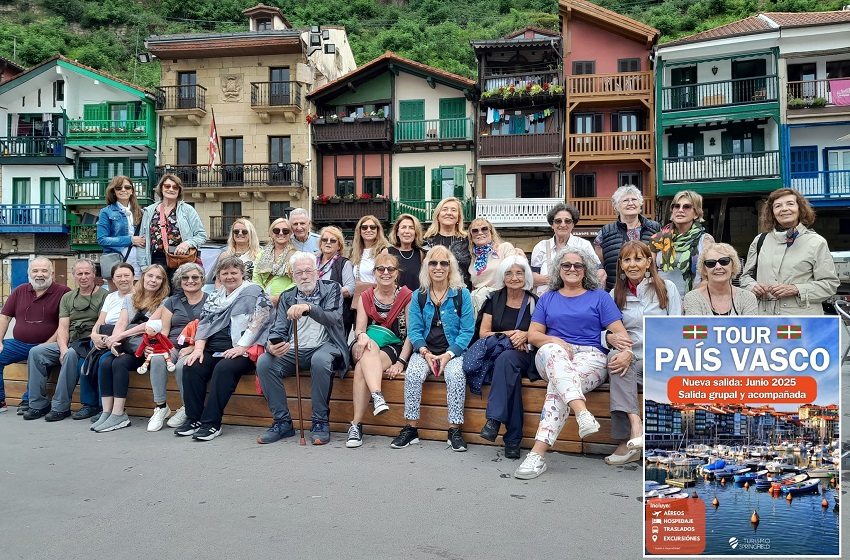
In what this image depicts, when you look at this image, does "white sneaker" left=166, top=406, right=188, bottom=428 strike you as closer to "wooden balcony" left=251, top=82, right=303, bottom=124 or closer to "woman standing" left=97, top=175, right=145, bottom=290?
"woman standing" left=97, top=175, right=145, bottom=290

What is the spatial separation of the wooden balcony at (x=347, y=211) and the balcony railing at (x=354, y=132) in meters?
2.76

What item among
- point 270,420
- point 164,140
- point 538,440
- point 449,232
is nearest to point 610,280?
point 449,232

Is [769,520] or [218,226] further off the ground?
[218,226]

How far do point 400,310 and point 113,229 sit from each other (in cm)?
365

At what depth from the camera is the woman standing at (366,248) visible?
6.39 m

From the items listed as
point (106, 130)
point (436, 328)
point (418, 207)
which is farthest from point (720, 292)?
point (106, 130)

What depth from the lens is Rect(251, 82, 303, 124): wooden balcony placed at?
2688 centimetres

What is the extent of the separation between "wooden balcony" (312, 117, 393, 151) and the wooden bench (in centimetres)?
2145

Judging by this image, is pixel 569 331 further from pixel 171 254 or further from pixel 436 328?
pixel 171 254

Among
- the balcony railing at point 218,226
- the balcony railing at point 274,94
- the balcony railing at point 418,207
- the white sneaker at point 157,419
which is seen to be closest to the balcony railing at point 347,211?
the balcony railing at point 418,207

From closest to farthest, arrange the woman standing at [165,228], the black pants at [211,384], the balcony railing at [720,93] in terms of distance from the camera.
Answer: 1. the black pants at [211,384]
2. the woman standing at [165,228]
3. the balcony railing at [720,93]

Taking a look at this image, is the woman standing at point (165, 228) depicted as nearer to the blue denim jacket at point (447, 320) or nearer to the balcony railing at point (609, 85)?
the blue denim jacket at point (447, 320)

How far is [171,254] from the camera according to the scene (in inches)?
265

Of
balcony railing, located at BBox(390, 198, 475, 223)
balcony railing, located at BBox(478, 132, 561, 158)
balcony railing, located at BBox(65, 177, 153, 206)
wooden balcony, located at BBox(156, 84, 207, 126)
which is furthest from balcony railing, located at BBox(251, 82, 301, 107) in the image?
balcony railing, located at BBox(478, 132, 561, 158)
